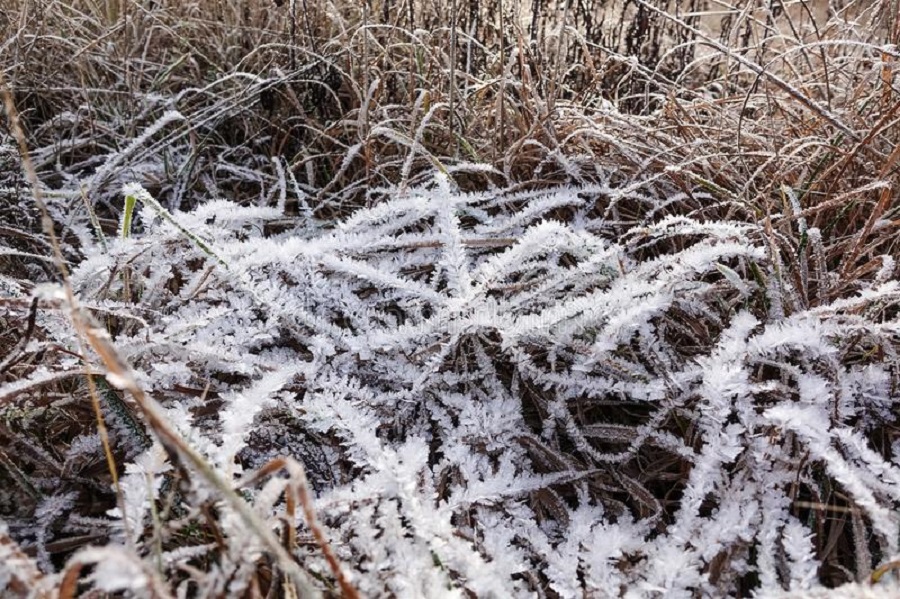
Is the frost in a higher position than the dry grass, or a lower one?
lower

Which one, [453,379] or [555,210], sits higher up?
[555,210]

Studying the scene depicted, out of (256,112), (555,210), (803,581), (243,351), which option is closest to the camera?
(803,581)

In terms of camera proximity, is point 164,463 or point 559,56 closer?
point 164,463

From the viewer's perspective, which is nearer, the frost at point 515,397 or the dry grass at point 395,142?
the frost at point 515,397

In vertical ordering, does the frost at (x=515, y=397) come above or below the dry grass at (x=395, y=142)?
below

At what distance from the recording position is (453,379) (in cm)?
104

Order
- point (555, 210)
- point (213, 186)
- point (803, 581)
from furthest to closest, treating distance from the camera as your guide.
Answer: point (213, 186) → point (555, 210) → point (803, 581)

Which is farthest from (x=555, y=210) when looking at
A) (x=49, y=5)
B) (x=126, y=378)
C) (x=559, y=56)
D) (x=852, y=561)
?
(x=49, y=5)

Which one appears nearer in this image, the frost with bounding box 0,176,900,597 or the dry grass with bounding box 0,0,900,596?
the frost with bounding box 0,176,900,597

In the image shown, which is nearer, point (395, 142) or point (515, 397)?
point (515, 397)

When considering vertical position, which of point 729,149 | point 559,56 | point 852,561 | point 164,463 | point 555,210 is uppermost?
point 559,56

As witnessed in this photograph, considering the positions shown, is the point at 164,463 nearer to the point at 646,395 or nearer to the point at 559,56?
the point at 646,395

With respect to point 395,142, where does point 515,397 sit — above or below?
below

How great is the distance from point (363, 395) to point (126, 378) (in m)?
0.49
